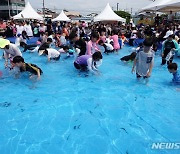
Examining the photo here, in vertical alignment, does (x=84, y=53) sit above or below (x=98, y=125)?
above

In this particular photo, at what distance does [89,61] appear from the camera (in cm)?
630

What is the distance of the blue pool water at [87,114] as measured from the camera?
3.61 m

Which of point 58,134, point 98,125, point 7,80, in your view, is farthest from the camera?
point 7,80

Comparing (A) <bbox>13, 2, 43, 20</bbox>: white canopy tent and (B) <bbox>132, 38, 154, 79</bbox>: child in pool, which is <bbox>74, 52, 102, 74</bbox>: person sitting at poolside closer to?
(B) <bbox>132, 38, 154, 79</bbox>: child in pool

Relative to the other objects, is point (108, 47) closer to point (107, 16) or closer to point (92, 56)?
point (92, 56)

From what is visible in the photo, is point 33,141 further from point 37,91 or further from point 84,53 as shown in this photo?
point 84,53

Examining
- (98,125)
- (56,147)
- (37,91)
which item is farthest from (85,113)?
(37,91)

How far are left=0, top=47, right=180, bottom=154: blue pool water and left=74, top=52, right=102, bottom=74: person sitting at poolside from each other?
36 cm

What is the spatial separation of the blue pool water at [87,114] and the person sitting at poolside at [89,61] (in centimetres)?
36

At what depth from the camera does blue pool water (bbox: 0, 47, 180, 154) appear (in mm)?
3613

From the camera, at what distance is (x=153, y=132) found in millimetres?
3947

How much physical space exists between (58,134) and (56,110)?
1000 mm

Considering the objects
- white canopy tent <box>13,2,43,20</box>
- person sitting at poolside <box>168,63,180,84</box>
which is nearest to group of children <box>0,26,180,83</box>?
person sitting at poolside <box>168,63,180,84</box>

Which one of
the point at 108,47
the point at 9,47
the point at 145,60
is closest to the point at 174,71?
the point at 145,60
